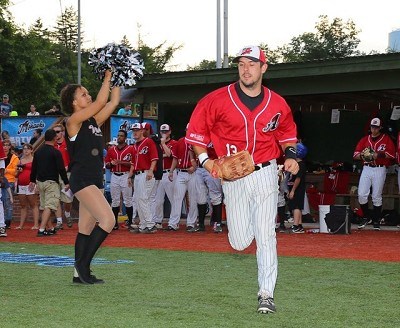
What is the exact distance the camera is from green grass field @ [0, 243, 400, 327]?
6441 mm

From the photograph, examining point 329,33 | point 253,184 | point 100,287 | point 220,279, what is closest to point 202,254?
point 220,279

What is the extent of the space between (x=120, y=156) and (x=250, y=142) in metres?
11.7

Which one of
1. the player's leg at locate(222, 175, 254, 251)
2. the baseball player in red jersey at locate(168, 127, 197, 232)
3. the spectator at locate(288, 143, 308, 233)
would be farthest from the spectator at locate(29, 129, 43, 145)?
the player's leg at locate(222, 175, 254, 251)

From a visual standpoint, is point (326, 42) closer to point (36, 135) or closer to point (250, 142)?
point (36, 135)

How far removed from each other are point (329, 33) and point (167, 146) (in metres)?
55.3

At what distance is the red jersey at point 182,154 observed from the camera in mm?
17900

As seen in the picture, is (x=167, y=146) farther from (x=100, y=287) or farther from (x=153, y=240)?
(x=100, y=287)

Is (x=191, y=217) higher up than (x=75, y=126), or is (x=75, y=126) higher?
(x=75, y=126)

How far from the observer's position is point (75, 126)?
858 centimetres

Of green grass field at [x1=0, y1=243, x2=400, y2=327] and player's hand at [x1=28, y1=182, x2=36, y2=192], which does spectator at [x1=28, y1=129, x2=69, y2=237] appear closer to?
player's hand at [x1=28, y1=182, x2=36, y2=192]

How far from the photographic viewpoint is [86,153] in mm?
8586

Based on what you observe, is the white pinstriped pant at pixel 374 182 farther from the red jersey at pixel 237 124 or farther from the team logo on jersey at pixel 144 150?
the red jersey at pixel 237 124

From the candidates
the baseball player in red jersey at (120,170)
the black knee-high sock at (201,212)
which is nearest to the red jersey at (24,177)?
the baseball player in red jersey at (120,170)

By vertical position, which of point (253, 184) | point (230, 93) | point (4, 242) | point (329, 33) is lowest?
point (4, 242)
